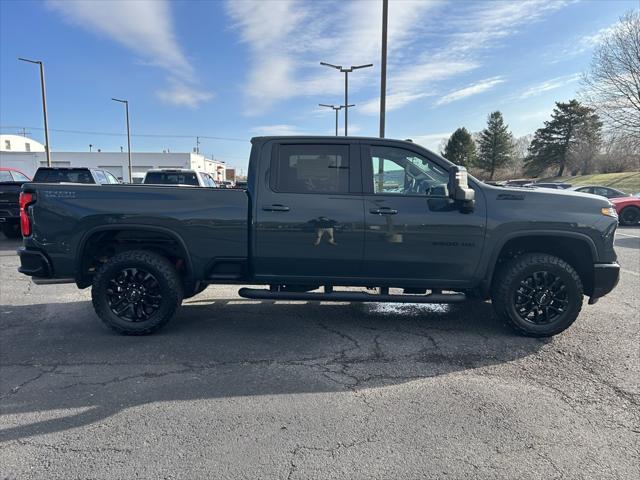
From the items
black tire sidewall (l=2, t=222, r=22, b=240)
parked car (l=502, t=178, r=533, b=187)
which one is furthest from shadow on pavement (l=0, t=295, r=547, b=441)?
black tire sidewall (l=2, t=222, r=22, b=240)

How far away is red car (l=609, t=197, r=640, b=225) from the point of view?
16531mm

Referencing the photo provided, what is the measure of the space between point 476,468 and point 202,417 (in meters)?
1.81

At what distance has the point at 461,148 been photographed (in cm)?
6316

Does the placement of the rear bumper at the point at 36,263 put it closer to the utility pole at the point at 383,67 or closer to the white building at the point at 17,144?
the utility pole at the point at 383,67

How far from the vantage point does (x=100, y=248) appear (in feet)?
15.5

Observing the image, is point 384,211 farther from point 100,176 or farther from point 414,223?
point 100,176

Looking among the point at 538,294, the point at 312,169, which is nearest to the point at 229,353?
the point at 312,169

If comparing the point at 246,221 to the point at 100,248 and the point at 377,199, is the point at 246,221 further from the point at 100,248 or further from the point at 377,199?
the point at 100,248

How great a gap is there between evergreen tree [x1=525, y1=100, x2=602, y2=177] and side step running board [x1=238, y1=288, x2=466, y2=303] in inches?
2268

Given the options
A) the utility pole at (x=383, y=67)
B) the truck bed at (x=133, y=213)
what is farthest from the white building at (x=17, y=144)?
the truck bed at (x=133, y=213)

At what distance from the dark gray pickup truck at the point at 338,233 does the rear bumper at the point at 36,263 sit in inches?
0.4

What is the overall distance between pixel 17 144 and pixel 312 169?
9450cm

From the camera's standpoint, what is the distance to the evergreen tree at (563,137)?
174 feet

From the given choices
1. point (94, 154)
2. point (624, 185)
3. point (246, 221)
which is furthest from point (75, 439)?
point (94, 154)
